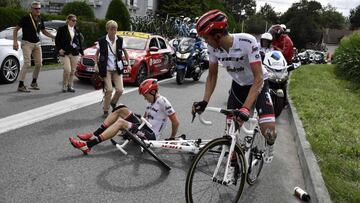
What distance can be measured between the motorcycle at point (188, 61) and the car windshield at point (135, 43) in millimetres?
1211

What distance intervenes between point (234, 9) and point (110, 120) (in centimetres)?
12322

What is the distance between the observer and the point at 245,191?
5.04m

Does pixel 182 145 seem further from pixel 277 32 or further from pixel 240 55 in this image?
pixel 277 32

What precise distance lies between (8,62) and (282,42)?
23.3ft

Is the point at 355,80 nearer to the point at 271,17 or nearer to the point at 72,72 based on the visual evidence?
the point at 72,72

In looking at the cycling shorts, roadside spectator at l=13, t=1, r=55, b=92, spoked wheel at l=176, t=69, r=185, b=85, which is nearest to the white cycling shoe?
the cycling shorts

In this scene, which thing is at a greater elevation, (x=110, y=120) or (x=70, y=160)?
(x=110, y=120)

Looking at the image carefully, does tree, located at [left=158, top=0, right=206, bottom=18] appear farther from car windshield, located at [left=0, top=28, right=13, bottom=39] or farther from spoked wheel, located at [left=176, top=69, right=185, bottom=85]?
spoked wheel, located at [left=176, top=69, right=185, bottom=85]

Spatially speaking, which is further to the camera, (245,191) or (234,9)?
(234,9)

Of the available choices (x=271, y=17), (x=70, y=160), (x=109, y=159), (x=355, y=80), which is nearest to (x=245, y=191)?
(x=109, y=159)

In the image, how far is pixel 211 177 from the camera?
414cm

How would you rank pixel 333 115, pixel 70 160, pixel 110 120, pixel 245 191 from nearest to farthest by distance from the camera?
pixel 245 191 → pixel 70 160 → pixel 110 120 → pixel 333 115

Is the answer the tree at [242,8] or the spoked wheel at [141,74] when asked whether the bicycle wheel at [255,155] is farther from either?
the tree at [242,8]

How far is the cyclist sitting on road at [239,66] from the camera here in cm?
387
